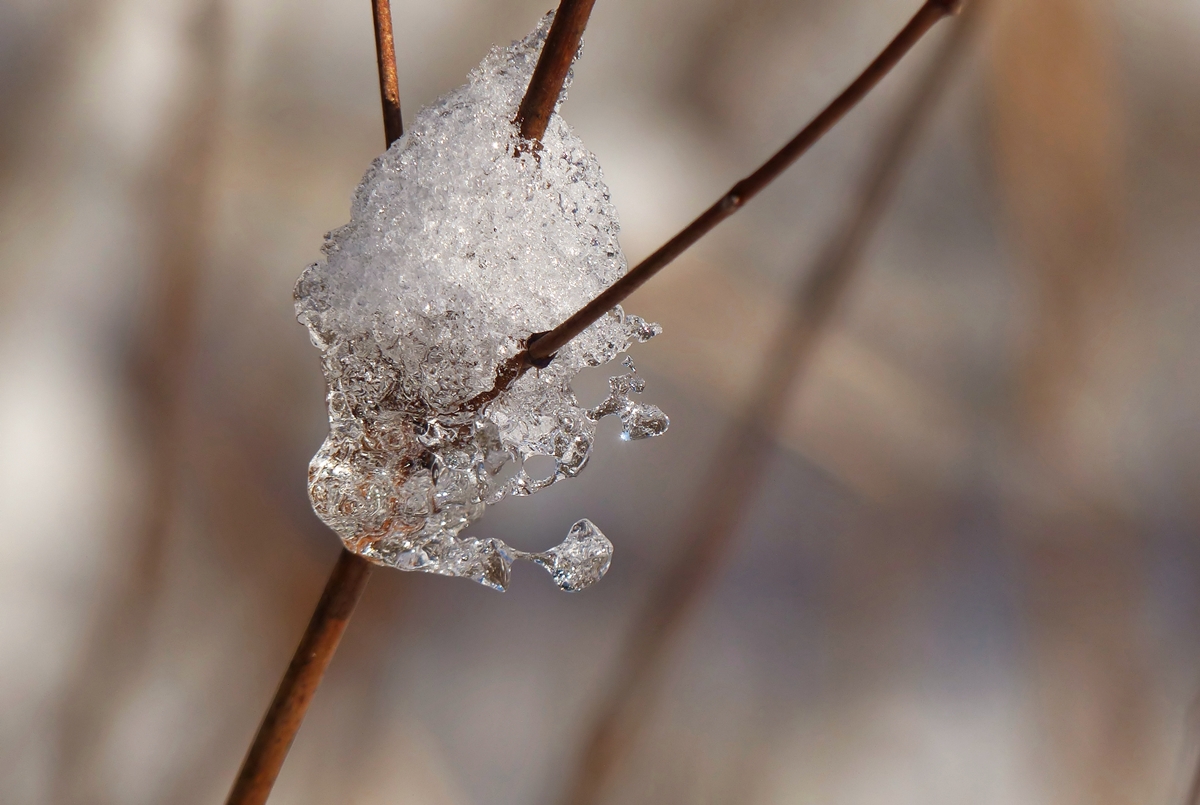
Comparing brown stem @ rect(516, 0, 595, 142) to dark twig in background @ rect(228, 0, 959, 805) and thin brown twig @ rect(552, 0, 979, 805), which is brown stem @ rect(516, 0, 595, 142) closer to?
dark twig in background @ rect(228, 0, 959, 805)

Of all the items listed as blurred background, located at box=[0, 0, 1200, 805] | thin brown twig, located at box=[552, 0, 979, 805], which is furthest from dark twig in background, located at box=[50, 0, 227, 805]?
thin brown twig, located at box=[552, 0, 979, 805]

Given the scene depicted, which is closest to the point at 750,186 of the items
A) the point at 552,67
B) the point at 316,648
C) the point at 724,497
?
the point at 552,67

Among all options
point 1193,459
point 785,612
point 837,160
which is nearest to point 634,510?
point 785,612

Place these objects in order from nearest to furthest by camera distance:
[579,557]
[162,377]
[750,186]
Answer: [750,186]
[579,557]
[162,377]

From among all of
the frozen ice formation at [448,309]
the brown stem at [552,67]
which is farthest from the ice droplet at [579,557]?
the brown stem at [552,67]

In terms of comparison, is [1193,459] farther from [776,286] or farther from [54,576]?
[54,576]

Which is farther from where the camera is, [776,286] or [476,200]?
[776,286]

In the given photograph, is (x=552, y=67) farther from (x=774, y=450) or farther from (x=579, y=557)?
(x=774, y=450)
